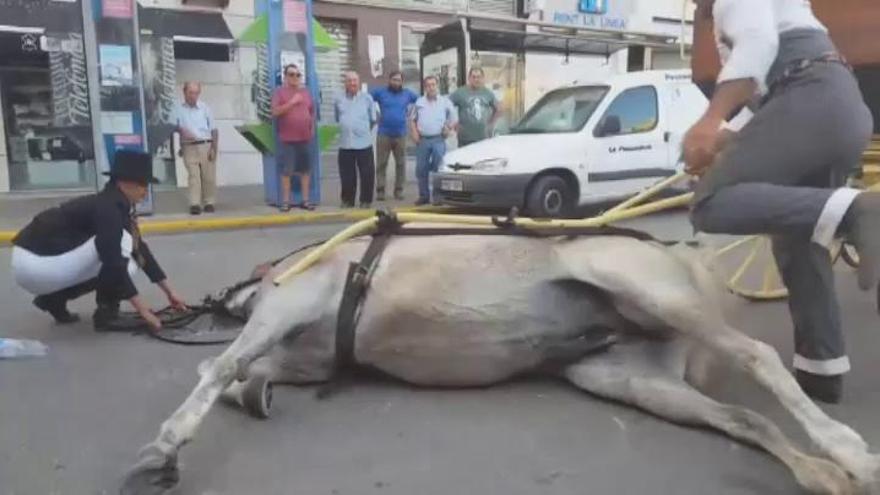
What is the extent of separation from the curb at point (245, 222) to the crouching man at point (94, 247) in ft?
14.9

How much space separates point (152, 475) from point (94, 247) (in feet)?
8.14

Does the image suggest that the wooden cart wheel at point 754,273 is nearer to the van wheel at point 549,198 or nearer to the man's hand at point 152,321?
the man's hand at point 152,321

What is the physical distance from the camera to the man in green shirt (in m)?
11.6

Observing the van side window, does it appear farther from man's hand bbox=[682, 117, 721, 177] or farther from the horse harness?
man's hand bbox=[682, 117, 721, 177]

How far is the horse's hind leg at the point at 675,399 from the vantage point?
2340mm

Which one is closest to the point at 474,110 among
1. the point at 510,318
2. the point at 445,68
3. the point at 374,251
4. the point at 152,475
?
the point at 445,68

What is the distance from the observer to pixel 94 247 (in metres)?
4.58

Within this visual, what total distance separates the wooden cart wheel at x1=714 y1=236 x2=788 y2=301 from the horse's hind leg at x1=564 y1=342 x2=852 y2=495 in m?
1.16

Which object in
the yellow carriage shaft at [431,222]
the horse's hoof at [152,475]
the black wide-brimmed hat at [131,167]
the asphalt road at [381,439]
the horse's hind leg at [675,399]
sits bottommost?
the asphalt road at [381,439]

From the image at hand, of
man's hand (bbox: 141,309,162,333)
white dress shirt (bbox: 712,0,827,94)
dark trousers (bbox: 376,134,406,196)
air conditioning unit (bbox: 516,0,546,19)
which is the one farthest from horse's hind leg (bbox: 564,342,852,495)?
air conditioning unit (bbox: 516,0,546,19)

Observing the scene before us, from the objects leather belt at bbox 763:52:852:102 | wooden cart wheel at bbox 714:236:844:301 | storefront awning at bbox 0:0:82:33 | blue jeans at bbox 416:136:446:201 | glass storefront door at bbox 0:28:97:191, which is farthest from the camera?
A: glass storefront door at bbox 0:28:97:191

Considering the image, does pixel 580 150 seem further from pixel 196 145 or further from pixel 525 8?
pixel 525 8

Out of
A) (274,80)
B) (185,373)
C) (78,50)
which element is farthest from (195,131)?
(185,373)

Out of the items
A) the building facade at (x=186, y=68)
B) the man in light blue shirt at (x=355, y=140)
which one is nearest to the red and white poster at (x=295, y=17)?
the man in light blue shirt at (x=355, y=140)
